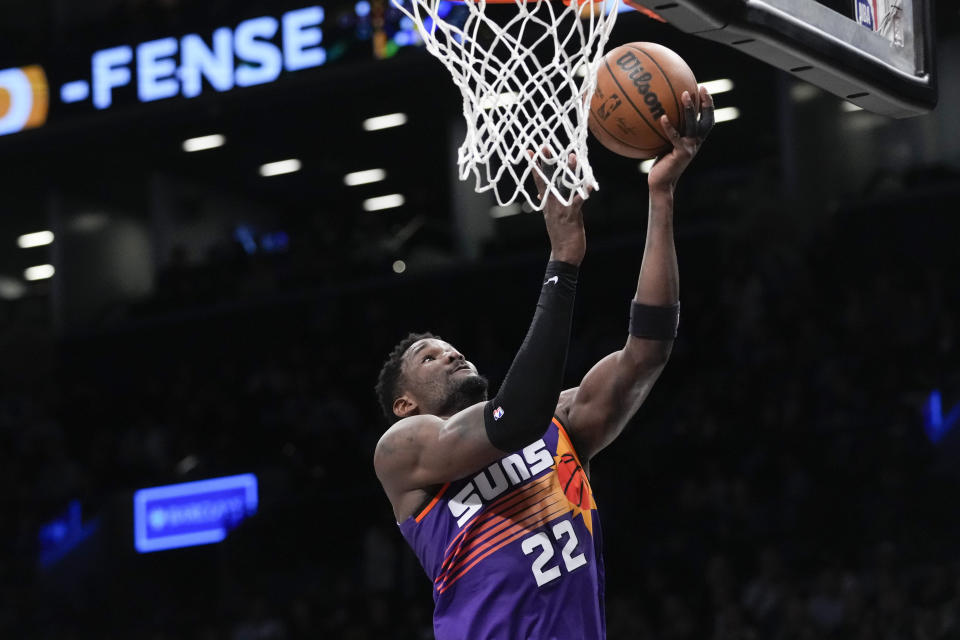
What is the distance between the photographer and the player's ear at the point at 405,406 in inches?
170

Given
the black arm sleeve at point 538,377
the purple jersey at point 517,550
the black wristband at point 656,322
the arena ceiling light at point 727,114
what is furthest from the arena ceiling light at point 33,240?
the black arm sleeve at point 538,377

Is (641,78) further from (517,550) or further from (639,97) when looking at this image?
(517,550)

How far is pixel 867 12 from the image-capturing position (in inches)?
156

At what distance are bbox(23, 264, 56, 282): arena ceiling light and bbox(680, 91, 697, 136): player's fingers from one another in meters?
20.9

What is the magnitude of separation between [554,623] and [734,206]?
12802mm

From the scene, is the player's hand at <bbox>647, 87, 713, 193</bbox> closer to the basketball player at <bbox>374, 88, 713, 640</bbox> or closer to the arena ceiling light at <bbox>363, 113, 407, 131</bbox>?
the basketball player at <bbox>374, 88, 713, 640</bbox>

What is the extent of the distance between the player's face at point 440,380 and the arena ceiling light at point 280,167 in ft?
55.7

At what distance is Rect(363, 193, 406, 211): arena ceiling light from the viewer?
71.1 ft

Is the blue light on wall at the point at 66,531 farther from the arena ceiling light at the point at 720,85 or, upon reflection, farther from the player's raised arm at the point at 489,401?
the player's raised arm at the point at 489,401

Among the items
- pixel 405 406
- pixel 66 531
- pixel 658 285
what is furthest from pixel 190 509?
pixel 658 285

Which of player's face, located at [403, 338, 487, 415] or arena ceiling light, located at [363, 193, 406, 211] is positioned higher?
arena ceiling light, located at [363, 193, 406, 211]

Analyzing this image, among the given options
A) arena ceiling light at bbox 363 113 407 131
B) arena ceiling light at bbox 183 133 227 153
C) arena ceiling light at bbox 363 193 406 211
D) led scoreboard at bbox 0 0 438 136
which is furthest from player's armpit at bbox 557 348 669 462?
arena ceiling light at bbox 363 193 406 211

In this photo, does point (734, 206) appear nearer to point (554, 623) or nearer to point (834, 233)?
point (834, 233)

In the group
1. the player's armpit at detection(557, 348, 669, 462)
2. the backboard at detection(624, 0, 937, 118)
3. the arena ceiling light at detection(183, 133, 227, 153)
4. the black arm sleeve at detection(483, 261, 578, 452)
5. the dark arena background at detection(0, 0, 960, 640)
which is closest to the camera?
the backboard at detection(624, 0, 937, 118)
